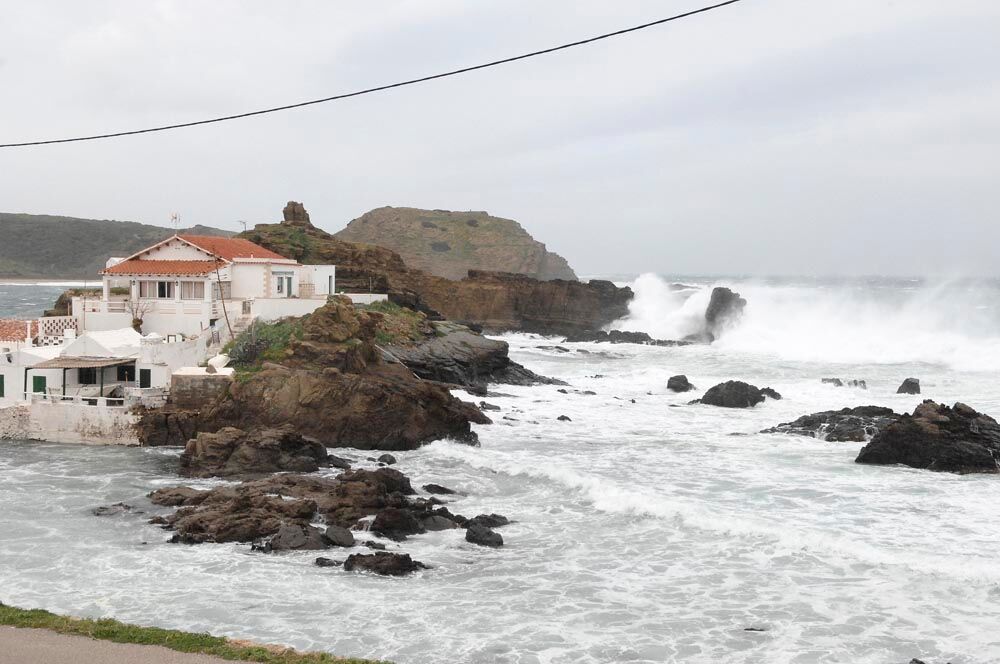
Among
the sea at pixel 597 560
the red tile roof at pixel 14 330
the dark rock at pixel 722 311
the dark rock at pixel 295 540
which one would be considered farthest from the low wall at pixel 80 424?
the dark rock at pixel 722 311

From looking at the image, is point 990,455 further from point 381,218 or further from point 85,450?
point 381,218

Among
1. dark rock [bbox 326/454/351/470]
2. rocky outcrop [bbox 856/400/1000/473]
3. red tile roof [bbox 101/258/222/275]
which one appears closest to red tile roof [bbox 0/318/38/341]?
red tile roof [bbox 101/258/222/275]

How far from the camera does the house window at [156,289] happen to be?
3747cm

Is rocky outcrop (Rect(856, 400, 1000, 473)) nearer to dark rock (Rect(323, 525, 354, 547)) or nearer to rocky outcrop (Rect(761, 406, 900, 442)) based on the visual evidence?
rocky outcrop (Rect(761, 406, 900, 442))

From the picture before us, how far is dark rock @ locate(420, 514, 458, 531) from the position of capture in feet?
62.8

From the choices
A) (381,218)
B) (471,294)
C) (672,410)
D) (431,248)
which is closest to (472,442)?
(672,410)

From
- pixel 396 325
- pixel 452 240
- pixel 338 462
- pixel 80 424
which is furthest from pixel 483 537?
pixel 452 240

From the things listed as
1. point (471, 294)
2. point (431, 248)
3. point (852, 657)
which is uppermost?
point (431, 248)

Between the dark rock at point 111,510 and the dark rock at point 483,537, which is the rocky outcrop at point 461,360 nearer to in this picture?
the dark rock at point 111,510

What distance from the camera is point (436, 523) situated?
19.2 meters

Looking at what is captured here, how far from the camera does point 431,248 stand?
440 feet

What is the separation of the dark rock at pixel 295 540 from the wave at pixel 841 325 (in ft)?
153

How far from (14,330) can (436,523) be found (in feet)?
68.4

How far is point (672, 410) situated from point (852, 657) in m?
23.8
